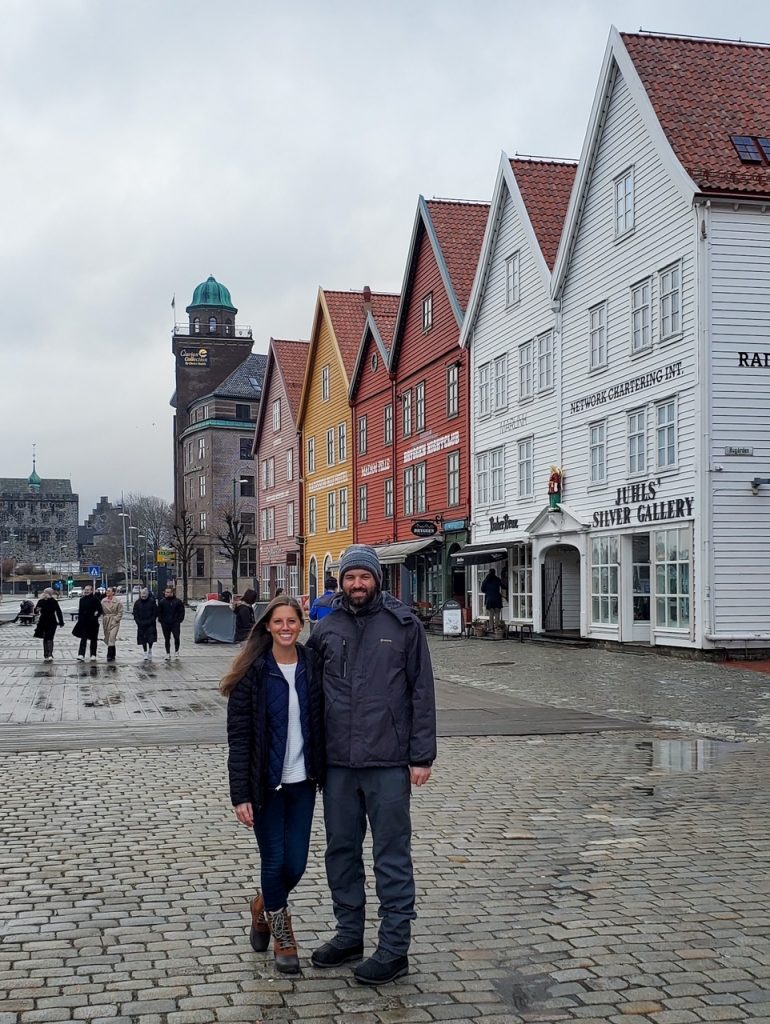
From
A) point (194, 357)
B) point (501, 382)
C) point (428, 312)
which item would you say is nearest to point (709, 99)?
point (501, 382)

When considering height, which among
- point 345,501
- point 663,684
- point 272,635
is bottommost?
point 663,684

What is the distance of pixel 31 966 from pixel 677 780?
6296 mm

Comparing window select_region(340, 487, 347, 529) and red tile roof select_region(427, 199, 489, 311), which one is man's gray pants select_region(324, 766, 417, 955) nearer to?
red tile roof select_region(427, 199, 489, 311)

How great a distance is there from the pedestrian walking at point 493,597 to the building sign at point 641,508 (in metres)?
6.00

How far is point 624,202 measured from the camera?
2734cm

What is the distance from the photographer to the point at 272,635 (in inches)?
220

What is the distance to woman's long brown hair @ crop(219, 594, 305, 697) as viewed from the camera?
5477 mm

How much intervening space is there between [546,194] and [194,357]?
243 ft

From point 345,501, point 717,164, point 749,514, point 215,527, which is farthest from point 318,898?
point 215,527

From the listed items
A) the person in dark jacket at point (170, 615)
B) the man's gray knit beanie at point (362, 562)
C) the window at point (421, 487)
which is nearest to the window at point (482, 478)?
the window at point (421, 487)

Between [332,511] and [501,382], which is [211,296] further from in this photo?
[501,382]

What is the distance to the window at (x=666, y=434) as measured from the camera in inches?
971

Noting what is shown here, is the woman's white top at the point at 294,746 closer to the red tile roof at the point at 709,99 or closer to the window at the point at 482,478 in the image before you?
the red tile roof at the point at 709,99

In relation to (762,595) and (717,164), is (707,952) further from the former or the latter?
(717,164)
